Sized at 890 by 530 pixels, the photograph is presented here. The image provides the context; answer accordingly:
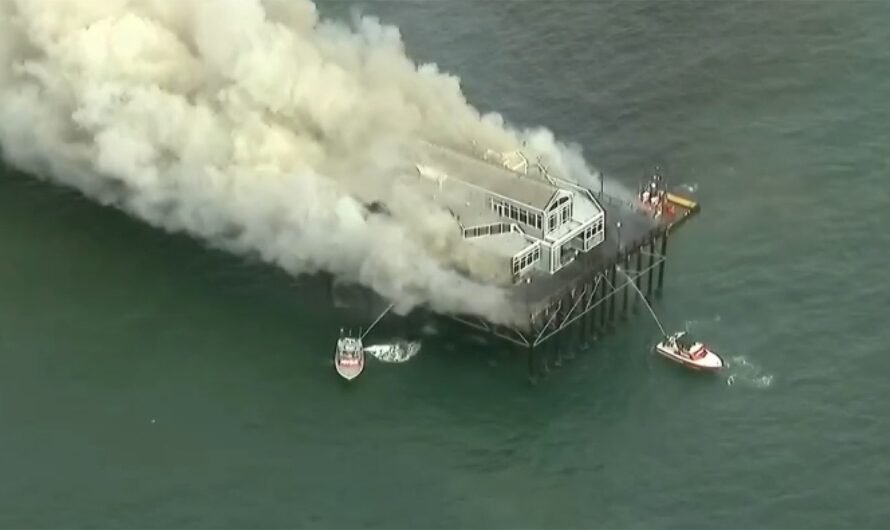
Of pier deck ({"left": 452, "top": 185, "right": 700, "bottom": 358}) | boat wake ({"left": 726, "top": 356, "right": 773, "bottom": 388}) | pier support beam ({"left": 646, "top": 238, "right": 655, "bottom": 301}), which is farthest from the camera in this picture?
pier support beam ({"left": 646, "top": 238, "right": 655, "bottom": 301})

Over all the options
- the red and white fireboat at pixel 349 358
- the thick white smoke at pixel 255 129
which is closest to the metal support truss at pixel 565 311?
the thick white smoke at pixel 255 129

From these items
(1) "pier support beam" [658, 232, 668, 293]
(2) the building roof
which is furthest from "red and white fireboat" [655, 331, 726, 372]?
(2) the building roof

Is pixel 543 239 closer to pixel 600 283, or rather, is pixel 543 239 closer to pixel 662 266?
pixel 600 283

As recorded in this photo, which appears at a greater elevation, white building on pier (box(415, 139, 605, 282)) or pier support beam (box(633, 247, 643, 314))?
white building on pier (box(415, 139, 605, 282))

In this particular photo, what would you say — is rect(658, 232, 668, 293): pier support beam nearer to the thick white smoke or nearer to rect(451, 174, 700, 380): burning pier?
rect(451, 174, 700, 380): burning pier

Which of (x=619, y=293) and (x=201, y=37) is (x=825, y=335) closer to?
(x=619, y=293)

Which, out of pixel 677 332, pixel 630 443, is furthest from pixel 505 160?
pixel 630 443
